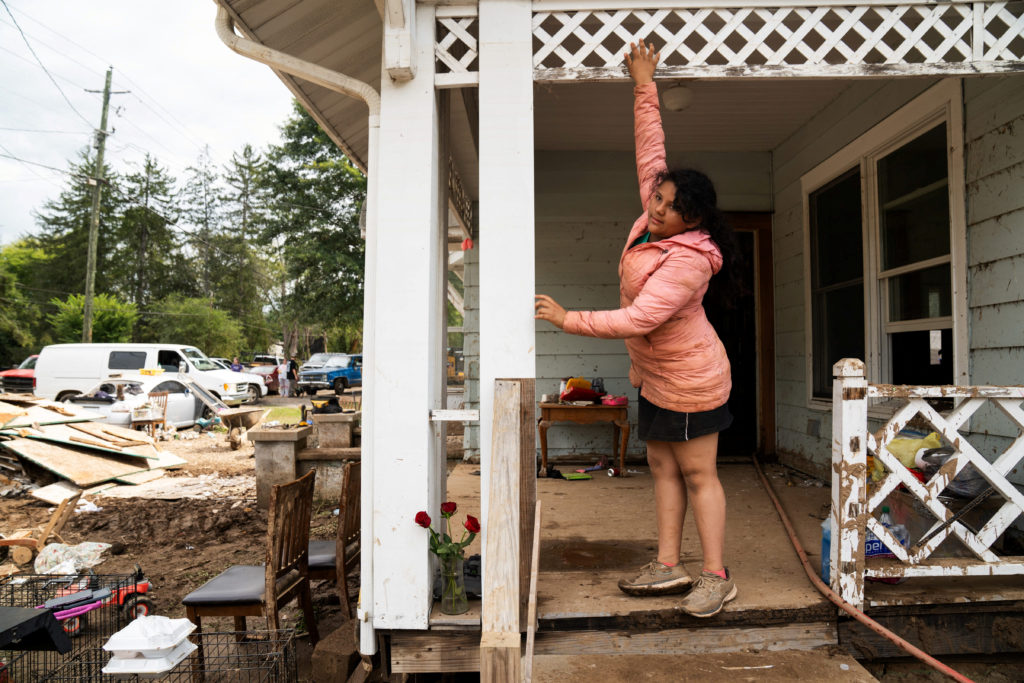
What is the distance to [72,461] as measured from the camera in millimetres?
8148

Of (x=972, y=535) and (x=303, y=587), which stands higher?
(x=972, y=535)

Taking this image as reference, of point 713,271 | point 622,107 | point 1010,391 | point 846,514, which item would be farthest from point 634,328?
point 622,107

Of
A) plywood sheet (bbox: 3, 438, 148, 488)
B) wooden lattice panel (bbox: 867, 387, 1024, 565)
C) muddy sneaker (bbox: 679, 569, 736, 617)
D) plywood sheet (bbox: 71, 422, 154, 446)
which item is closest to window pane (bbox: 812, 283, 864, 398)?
wooden lattice panel (bbox: 867, 387, 1024, 565)

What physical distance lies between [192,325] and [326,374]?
14958 millimetres

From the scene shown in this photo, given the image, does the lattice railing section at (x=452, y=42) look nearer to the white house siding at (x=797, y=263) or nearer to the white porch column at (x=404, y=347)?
the white porch column at (x=404, y=347)

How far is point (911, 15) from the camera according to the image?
2934mm

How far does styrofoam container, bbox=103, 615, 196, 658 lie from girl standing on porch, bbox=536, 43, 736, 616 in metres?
1.76

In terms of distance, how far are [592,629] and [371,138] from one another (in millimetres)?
2323

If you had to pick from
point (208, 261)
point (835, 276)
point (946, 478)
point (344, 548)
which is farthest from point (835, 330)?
point (208, 261)

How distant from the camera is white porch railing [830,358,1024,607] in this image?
252 centimetres

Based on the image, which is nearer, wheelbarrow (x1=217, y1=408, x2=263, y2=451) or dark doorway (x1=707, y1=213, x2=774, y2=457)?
dark doorway (x1=707, y1=213, x2=774, y2=457)

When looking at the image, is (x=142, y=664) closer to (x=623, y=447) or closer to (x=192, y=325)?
(x=623, y=447)

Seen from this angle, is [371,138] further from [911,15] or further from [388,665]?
[911,15]

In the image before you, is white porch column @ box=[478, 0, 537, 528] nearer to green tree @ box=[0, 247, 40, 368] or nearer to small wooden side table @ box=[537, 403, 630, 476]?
small wooden side table @ box=[537, 403, 630, 476]
